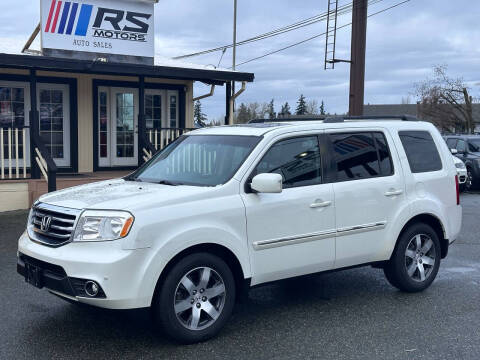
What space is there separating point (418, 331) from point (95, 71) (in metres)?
9.75

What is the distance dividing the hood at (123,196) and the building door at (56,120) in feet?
31.1

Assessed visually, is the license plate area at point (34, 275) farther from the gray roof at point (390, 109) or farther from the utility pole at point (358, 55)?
the gray roof at point (390, 109)

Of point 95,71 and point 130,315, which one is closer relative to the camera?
point 130,315

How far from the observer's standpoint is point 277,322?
5.16 meters

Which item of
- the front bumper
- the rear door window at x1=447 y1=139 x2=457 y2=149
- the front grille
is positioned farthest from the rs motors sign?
the rear door window at x1=447 y1=139 x2=457 y2=149

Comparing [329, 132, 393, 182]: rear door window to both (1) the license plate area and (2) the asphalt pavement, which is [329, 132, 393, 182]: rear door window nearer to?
(2) the asphalt pavement

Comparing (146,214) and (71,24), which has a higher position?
(71,24)

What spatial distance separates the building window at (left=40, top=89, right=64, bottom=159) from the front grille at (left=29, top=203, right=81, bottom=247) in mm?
9677

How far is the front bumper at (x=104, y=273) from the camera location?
416cm

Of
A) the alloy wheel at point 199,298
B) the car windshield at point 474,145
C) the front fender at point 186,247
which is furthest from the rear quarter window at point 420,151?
the car windshield at point 474,145

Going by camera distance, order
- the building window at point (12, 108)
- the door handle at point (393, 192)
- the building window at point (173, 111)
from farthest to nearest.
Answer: the building window at point (173, 111), the building window at point (12, 108), the door handle at point (393, 192)

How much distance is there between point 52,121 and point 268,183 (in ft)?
35.3

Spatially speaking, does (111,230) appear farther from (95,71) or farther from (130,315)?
(95,71)

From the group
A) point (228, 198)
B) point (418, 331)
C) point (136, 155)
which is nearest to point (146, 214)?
point (228, 198)
